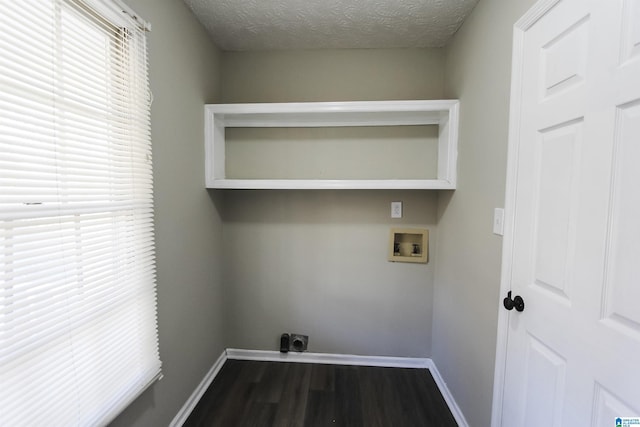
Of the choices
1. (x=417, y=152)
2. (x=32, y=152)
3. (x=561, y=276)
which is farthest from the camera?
(x=417, y=152)

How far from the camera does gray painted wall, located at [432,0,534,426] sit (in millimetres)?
1209

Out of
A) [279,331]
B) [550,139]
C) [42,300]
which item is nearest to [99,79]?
[42,300]

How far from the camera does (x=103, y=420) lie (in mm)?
950

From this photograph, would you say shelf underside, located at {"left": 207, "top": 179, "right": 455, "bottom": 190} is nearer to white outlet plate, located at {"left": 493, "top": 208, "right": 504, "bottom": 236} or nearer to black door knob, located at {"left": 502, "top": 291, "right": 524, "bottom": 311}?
white outlet plate, located at {"left": 493, "top": 208, "right": 504, "bottom": 236}

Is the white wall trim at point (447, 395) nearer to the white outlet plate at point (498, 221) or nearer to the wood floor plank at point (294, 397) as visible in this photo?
the wood floor plank at point (294, 397)

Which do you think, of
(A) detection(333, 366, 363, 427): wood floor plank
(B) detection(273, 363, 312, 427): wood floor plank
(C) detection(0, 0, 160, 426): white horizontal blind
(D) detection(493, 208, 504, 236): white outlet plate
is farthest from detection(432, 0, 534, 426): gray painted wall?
(C) detection(0, 0, 160, 426): white horizontal blind

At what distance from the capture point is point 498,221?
1196 millimetres

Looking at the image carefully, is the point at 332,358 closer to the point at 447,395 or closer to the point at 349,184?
the point at 447,395

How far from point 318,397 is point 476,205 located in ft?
5.44

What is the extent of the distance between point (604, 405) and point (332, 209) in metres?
1.61

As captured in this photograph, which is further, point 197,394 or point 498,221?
point 197,394

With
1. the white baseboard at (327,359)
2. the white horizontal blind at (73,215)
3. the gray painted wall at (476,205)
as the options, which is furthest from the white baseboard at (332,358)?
the white horizontal blind at (73,215)

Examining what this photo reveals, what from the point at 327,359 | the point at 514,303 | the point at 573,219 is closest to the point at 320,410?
the point at 327,359

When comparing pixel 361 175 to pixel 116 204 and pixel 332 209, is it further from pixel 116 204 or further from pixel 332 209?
pixel 116 204
